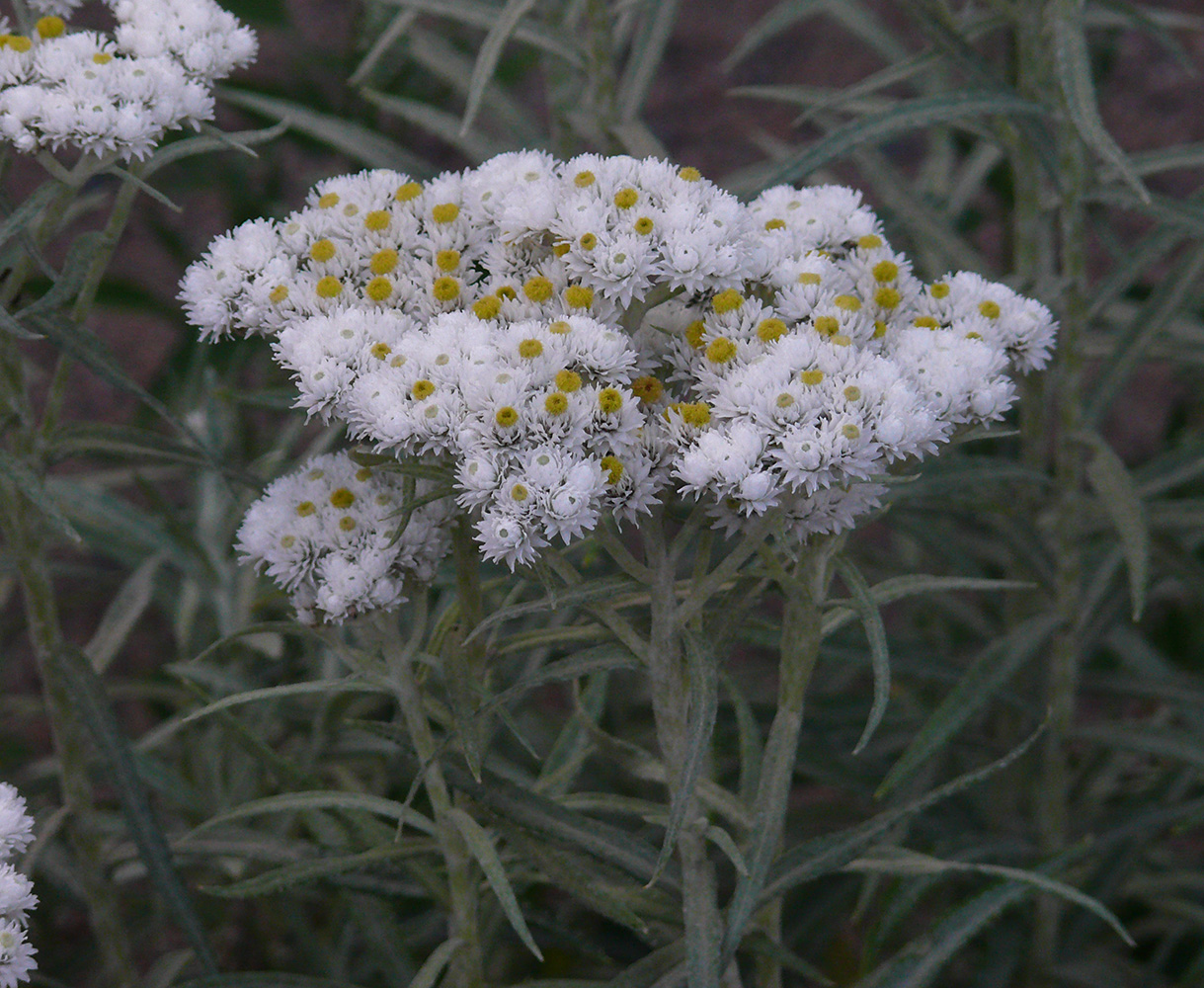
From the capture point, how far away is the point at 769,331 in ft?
3.04

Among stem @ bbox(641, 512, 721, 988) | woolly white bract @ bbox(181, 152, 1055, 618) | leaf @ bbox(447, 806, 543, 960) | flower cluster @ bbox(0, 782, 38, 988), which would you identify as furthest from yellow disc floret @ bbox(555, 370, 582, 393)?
flower cluster @ bbox(0, 782, 38, 988)

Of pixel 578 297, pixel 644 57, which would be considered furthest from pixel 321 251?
pixel 644 57

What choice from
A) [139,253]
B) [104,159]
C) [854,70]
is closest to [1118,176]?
[104,159]

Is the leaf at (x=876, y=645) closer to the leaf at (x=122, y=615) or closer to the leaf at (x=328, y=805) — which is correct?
the leaf at (x=328, y=805)

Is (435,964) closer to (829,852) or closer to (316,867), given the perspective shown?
(316,867)

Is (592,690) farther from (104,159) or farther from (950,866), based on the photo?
(104,159)

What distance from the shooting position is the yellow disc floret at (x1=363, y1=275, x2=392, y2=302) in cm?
98

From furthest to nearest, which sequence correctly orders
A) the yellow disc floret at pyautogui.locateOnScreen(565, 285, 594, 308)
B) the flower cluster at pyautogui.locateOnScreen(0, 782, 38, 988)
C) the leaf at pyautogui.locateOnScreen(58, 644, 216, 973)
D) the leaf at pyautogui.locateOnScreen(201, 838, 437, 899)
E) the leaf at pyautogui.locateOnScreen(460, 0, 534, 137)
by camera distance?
the leaf at pyautogui.locateOnScreen(460, 0, 534, 137) < the leaf at pyautogui.locateOnScreen(58, 644, 216, 973) < the leaf at pyautogui.locateOnScreen(201, 838, 437, 899) < the yellow disc floret at pyautogui.locateOnScreen(565, 285, 594, 308) < the flower cluster at pyautogui.locateOnScreen(0, 782, 38, 988)

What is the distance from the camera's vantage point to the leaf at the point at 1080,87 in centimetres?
118

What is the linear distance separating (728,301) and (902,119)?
0.45m

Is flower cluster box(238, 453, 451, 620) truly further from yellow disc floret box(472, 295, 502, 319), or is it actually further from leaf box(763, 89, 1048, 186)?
leaf box(763, 89, 1048, 186)

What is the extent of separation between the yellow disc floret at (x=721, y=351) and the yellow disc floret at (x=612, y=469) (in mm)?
105

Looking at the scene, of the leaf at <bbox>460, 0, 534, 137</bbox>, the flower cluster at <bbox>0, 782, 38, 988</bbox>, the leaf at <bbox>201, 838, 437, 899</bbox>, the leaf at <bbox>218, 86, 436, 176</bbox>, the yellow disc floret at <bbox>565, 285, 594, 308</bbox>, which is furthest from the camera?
the leaf at <bbox>218, 86, 436, 176</bbox>

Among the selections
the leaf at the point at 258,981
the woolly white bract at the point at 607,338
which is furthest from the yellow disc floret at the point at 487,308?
the leaf at the point at 258,981
